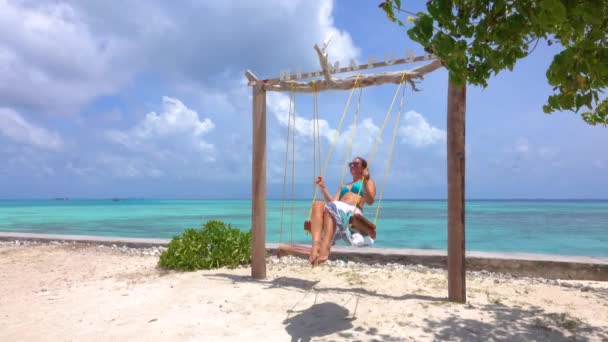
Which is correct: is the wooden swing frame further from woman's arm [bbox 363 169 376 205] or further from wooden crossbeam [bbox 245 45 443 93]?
woman's arm [bbox 363 169 376 205]

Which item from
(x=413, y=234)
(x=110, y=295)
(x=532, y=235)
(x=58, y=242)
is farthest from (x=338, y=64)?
(x=532, y=235)

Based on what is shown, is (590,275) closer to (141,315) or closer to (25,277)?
(141,315)

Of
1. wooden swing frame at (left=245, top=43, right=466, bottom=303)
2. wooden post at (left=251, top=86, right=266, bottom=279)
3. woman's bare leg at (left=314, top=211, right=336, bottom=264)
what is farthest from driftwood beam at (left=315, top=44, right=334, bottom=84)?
woman's bare leg at (left=314, top=211, right=336, bottom=264)

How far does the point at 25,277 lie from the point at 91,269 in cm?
89

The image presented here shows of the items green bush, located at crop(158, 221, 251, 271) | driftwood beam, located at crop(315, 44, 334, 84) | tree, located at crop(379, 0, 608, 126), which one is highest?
driftwood beam, located at crop(315, 44, 334, 84)

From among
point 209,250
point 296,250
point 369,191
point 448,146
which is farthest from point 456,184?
point 209,250

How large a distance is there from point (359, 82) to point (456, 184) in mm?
1688

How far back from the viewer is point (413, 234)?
21281 millimetres

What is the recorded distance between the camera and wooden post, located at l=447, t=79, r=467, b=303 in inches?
178

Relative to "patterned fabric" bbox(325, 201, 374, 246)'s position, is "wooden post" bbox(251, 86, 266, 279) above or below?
above

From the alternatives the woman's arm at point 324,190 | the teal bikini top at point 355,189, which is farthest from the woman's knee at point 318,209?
the teal bikini top at point 355,189

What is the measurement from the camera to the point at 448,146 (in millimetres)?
4598

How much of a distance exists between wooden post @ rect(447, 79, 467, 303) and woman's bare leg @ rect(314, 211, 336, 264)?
1.25 metres

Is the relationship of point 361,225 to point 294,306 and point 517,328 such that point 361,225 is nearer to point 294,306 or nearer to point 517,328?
point 294,306
